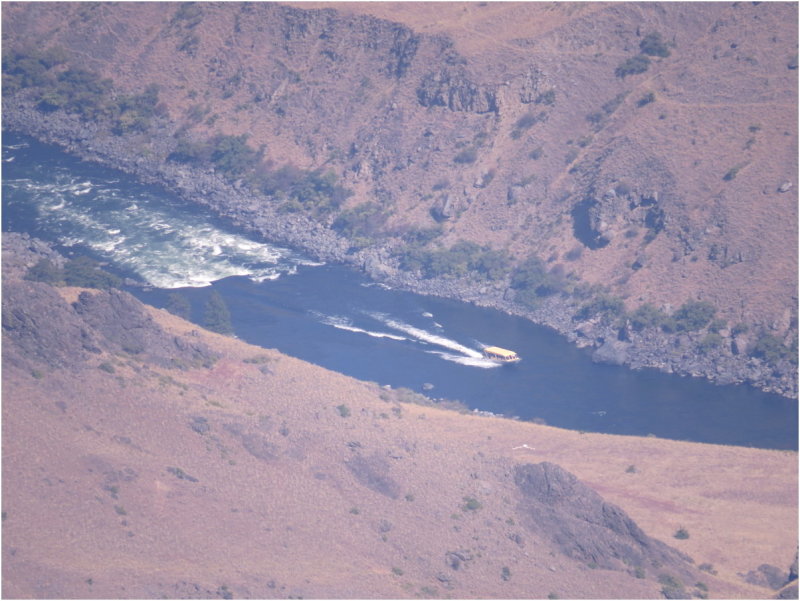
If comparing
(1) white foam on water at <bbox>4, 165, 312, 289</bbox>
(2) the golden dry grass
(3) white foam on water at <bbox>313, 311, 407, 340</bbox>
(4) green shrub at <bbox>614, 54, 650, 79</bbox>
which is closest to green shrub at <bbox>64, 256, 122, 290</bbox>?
(1) white foam on water at <bbox>4, 165, 312, 289</bbox>

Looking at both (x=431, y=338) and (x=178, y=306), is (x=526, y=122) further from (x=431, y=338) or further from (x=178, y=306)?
(x=178, y=306)

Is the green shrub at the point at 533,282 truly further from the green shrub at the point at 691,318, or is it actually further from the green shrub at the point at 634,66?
the green shrub at the point at 634,66

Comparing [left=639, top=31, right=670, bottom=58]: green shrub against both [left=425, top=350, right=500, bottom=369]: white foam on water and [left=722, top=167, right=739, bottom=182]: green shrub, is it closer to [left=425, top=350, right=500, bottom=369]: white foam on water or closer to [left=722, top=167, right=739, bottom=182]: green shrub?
[left=722, top=167, right=739, bottom=182]: green shrub

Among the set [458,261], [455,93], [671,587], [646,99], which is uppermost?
[646,99]

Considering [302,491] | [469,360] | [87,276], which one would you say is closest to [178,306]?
[87,276]

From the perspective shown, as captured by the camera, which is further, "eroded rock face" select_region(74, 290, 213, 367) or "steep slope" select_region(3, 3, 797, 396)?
"steep slope" select_region(3, 3, 797, 396)

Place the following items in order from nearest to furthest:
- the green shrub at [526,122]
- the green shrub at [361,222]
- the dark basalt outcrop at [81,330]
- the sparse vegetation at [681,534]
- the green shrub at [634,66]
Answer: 1. the dark basalt outcrop at [81,330]
2. the sparse vegetation at [681,534]
3. the green shrub at [361,222]
4. the green shrub at [634,66]
5. the green shrub at [526,122]

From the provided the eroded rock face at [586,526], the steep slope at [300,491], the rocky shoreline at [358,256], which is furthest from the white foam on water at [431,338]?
the eroded rock face at [586,526]
